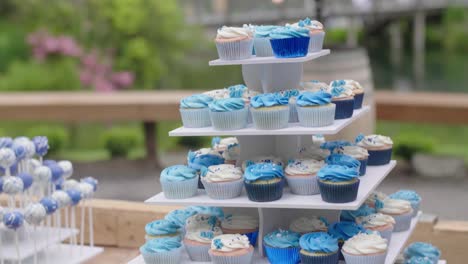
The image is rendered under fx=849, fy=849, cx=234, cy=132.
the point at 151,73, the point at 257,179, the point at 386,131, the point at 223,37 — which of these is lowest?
the point at 386,131

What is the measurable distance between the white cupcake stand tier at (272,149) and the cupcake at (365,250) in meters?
0.16

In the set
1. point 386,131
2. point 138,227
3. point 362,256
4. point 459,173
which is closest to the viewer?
point 362,256

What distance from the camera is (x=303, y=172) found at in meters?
3.40

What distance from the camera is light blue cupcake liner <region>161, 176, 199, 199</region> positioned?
349 centimetres

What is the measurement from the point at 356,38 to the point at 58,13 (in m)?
12.6

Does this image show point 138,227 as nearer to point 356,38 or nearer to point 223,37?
point 223,37

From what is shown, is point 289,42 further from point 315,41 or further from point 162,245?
point 162,245

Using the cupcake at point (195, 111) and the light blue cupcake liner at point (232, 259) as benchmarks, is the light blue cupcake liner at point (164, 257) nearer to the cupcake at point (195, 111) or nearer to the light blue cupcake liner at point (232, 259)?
the light blue cupcake liner at point (232, 259)

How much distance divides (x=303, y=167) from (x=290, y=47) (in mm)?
486

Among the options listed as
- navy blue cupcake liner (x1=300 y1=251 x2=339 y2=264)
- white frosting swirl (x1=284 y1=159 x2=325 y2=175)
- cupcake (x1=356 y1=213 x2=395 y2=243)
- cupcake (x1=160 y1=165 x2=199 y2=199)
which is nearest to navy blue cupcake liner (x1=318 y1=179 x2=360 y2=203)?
white frosting swirl (x1=284 y1=159 x2=325 y2=175)

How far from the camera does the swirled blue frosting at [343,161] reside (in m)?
3.48

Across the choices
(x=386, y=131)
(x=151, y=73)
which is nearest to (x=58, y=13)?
(x=151, y=73)

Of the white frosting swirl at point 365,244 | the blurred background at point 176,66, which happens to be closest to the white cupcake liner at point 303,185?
the white frosting swirl at point 365,244

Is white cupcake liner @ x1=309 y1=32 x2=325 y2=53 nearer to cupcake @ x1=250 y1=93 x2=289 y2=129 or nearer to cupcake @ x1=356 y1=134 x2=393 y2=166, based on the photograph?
cupcake @ x1=250 y1=93 x2=289 y2=129
